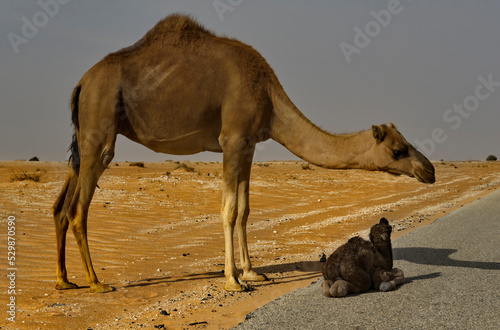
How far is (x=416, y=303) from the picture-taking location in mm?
5074

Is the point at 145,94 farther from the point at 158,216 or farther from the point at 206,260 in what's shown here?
the point at 158,216

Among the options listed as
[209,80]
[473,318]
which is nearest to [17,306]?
[209,80]

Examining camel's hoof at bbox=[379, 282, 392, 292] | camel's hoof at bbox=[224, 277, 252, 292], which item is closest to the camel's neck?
camel's hoof at bbox=[379, 282, 392, 292]

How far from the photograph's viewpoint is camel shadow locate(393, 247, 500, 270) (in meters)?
6.95

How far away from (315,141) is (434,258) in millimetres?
2607

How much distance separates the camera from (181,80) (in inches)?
274

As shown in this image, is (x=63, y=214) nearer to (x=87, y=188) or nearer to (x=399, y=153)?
(x=87, y=188)

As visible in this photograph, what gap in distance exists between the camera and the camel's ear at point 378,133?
6.34 metres

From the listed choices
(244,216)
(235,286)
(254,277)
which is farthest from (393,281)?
(244,216)

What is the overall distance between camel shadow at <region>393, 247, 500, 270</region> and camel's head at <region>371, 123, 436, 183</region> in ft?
5.26

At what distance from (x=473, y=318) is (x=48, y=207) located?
12361mm

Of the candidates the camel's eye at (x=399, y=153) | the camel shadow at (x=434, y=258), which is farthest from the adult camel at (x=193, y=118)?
the camel shadow at (x=434, y=258)

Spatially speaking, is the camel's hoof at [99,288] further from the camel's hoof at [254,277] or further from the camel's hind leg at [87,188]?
the camel's hoof at [254,277]

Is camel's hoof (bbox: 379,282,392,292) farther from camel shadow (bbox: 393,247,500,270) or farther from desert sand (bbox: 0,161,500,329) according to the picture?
camel shadow (bbox: 393,247,500,270)
